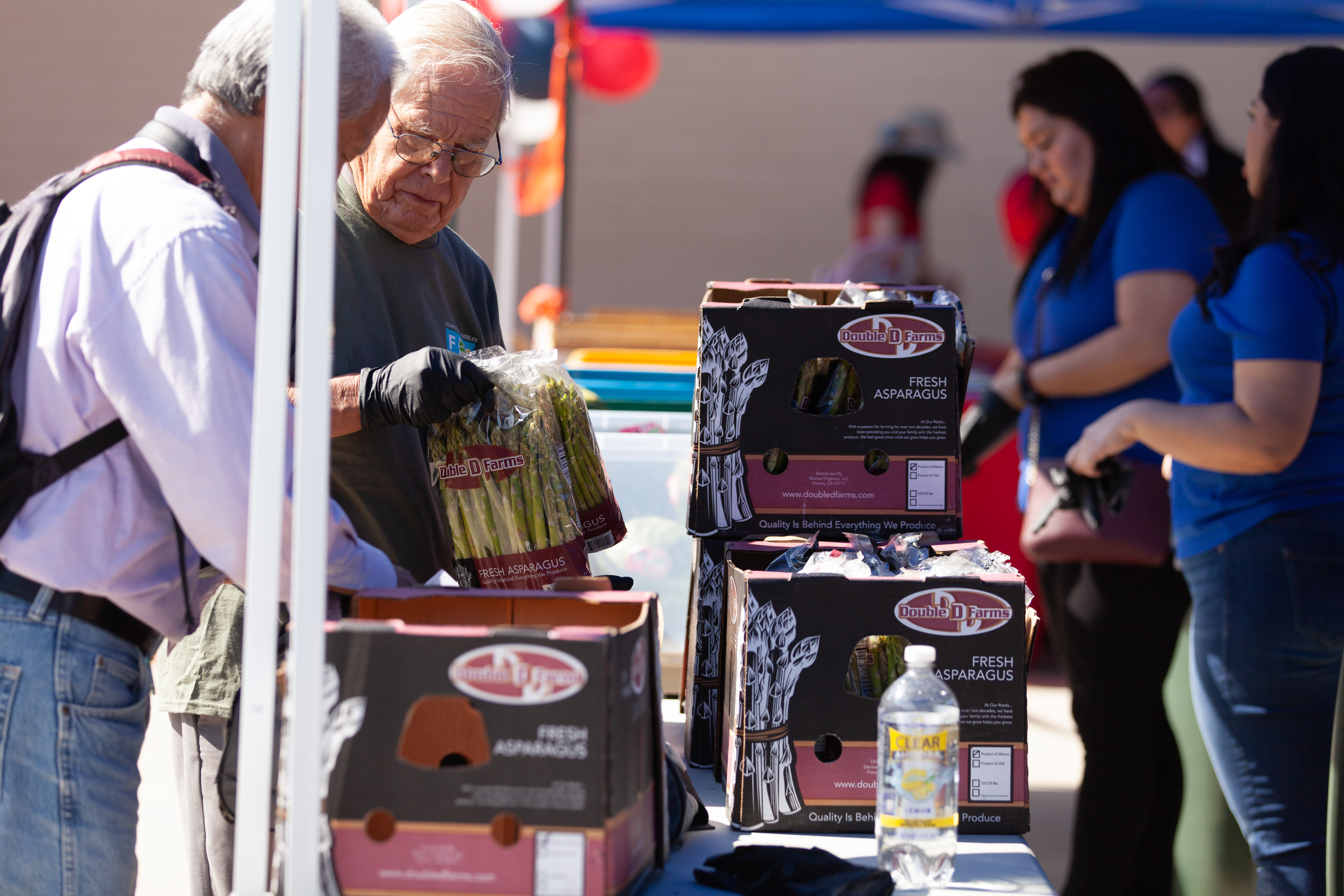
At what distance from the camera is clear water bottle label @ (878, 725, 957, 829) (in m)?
1.36

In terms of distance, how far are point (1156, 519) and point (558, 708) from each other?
1862mm

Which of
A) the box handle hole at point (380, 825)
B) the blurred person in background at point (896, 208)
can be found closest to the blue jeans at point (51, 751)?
the box handle hole at point (380, 825)

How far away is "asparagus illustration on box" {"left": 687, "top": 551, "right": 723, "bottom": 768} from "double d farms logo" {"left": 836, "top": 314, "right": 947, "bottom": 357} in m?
0.38

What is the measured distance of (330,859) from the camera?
1.22 meters

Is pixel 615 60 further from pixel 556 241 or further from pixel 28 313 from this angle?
pixel 28 313

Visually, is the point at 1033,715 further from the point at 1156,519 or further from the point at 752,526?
the point at 752,526

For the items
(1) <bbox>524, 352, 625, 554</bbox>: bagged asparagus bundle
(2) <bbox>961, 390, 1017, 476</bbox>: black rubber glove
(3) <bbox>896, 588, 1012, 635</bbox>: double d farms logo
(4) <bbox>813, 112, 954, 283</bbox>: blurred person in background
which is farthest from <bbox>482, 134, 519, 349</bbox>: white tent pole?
(3) <bbox>896, 588, 1012, 635</bbox>: double d farms logo

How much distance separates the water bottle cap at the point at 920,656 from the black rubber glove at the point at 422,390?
2.17 ft

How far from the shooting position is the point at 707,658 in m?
1.76

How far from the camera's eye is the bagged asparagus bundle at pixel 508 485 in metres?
1.70

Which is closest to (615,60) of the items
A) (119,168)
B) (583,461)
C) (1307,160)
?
(1307,160)

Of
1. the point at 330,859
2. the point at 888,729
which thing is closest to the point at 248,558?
the point at 330,859

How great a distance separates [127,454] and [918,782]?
3.22 feet

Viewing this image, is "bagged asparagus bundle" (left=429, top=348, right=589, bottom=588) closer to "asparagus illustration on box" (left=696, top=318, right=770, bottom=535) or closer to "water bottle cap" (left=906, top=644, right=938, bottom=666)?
"asparagus illustration on box" (left=696, top=318, right=770, bottom=535)
